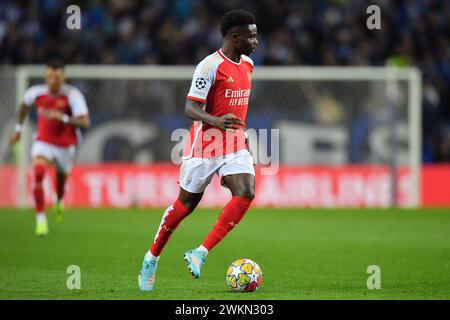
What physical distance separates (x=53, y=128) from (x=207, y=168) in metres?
6.91

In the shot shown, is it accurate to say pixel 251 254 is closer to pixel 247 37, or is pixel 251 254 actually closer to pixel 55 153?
pixel 247 37

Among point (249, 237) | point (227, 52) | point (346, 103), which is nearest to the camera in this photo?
point (227, 52)

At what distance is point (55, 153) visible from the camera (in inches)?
564

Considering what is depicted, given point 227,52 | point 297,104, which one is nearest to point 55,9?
point 297,104

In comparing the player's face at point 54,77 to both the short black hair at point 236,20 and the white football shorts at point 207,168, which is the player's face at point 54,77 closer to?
the short black hair at point 236,20

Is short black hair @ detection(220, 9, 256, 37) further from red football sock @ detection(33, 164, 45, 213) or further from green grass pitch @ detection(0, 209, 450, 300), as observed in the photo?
red football sock @ detection(33, 164, 45, 213)

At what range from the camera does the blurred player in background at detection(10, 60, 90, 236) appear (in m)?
13.7

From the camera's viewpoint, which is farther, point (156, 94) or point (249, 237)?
point (156, 94)

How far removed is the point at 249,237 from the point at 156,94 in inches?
290

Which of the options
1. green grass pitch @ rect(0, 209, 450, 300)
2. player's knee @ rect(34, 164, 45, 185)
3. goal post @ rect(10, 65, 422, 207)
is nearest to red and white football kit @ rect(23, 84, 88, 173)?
player's knee @ rect(34, 164, 45, 185)

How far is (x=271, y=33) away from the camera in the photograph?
21781 mm

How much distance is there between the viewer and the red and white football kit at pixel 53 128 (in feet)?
46.4
